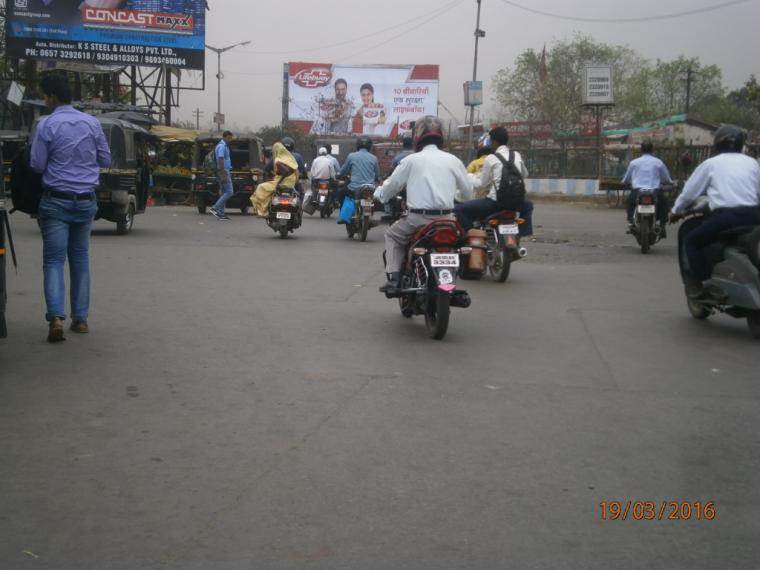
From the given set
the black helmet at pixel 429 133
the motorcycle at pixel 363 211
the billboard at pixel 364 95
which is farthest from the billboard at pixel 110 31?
the black helmet at pixel 429 133

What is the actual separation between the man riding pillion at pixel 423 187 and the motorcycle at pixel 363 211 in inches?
335

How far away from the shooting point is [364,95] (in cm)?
6788

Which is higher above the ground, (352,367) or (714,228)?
(714,228)

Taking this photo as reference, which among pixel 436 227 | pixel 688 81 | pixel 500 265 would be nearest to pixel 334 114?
pixel 688 81

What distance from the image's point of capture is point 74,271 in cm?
789

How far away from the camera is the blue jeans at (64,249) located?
7.52 m

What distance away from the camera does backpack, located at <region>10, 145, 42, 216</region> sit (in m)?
7.63

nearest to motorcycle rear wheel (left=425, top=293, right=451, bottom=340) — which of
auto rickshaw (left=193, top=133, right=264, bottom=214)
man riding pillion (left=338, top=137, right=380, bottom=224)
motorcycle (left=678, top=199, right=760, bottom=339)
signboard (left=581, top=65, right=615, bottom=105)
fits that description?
motorcycle (left=678, top=199, right=760, bottom=339)

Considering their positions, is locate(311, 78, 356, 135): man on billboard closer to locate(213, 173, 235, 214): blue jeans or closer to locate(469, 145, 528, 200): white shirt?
locate(213, 173, 235, 214): blue jeans

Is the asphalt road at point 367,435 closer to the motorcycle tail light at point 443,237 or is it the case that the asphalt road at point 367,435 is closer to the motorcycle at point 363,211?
the motorcycle tail light at point 443,237

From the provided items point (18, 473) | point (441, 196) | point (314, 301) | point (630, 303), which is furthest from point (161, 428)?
point (630, 303)

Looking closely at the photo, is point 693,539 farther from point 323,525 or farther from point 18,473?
point 18,473

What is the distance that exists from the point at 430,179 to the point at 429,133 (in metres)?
0.52

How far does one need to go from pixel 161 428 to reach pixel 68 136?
3278 mm
